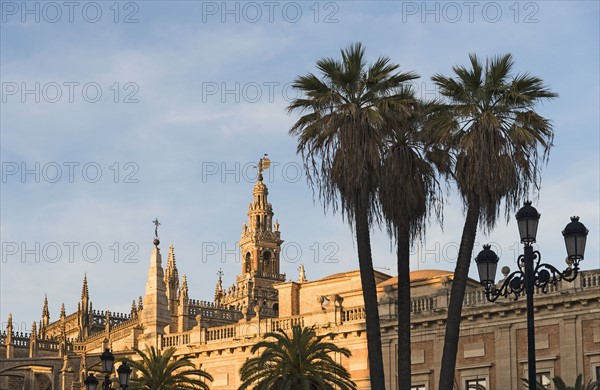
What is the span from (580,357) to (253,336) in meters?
18.2

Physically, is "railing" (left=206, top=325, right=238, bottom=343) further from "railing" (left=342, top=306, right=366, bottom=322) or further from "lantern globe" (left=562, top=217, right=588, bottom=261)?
"lantern globe" (left=562, top=217, right=588, bottom=261)

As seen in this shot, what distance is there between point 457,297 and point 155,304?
129 feet

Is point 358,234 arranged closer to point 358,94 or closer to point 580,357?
point 358,94

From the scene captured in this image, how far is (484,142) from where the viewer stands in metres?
34.8

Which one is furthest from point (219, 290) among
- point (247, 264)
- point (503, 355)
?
point (503, 355)

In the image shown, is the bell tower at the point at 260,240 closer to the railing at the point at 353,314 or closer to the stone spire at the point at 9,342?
the stone spire at the point at 9,342

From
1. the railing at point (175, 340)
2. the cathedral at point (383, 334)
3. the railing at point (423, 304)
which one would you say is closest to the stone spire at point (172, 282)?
the cathedral at point (383, 334)

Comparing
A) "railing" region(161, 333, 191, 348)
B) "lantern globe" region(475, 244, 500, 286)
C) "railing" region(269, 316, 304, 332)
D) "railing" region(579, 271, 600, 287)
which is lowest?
"lantern globe" region(475, 244, 500, 286)

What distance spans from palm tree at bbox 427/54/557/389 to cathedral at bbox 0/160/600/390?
17671mm

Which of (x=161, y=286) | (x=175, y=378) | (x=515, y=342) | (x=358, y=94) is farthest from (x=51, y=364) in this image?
(x=358, y=94)

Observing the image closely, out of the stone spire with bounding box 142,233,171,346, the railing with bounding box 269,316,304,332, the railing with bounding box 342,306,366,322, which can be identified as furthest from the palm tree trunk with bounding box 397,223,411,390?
the stone spire with bounding box 142,233,171,346

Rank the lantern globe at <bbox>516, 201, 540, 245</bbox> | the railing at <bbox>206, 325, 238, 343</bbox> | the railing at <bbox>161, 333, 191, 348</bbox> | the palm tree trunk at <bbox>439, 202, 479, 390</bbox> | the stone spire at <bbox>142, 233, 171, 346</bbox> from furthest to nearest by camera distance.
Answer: the stone spire at <bbox>142, 233, 171, 346</bbox> < the railing at <bbox>161, 333, 191, 348</bbox> < the railing at <bbox>206, 325, 238, 343</bbox> < the palm tree trunk at <bbox>439, 202, 479, 390</bbox> < the lantern globe at <bbox>516, 201, 540, 245</bbox>

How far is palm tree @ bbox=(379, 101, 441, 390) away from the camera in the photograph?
34906mm

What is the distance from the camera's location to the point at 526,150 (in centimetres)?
3525
